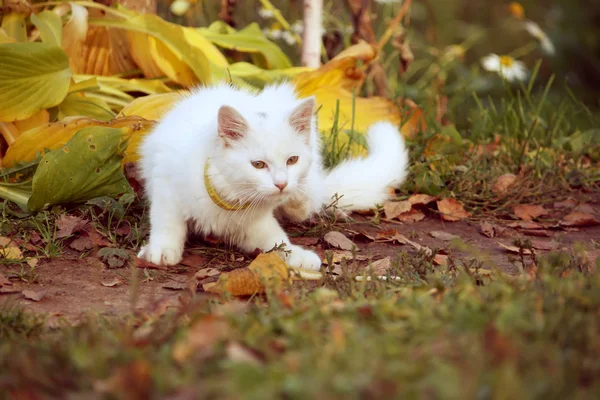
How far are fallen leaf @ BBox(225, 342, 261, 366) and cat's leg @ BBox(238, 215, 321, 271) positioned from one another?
Answer: 4.42 ft

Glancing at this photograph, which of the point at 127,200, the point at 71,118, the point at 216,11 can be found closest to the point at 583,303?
the point at 127,200

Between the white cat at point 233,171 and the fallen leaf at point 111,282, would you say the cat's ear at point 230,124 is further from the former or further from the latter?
the fallen leaf at point 111,282

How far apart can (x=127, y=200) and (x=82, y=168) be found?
226 mm

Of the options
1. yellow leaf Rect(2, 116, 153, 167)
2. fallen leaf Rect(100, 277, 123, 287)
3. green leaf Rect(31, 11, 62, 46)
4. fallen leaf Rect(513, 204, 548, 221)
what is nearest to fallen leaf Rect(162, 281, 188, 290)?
fallen leaf Rect(100, 277, 123, 287)

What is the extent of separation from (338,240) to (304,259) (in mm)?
346

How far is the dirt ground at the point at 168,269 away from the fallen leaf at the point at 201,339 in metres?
0.22

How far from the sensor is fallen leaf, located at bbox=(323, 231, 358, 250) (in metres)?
3.03

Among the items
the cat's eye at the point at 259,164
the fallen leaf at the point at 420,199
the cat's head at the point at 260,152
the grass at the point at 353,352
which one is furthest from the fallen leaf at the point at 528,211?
the grass at the point at 353,352

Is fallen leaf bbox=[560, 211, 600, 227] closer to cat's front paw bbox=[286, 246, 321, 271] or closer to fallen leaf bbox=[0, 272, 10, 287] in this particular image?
cat's front paw bbox=[286, 246, 321, 271]

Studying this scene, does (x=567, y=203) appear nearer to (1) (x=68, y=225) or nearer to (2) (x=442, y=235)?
(2) (x=442, y=235)

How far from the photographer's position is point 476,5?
356 inches

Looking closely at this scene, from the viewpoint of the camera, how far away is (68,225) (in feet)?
9.48

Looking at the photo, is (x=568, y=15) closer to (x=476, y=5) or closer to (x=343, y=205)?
(x=476, y=5)

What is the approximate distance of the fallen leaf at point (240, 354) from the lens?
1356 mm
